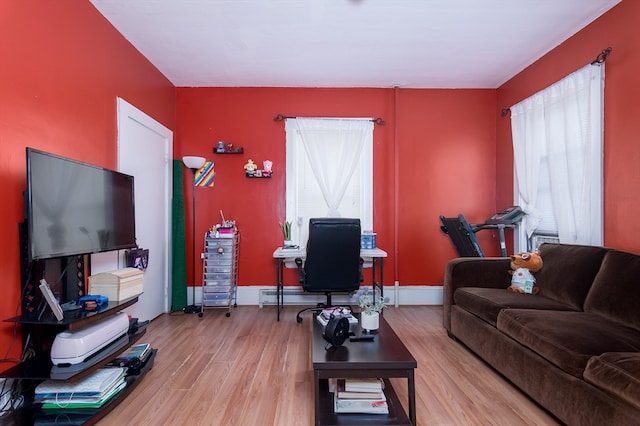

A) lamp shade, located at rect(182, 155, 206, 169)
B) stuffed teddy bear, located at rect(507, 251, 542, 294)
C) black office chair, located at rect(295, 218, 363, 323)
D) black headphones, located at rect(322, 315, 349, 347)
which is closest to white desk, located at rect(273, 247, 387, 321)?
black office chair, located at rect(295, 218, 363, 323)

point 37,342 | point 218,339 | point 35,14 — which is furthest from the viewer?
point 218,339

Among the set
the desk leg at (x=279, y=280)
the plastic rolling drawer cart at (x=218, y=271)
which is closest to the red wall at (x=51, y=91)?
the plastic rolling drawer cart at (x=218, y=271)

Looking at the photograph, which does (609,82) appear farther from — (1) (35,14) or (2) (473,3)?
(1) (35,14)

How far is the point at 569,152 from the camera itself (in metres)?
2.75

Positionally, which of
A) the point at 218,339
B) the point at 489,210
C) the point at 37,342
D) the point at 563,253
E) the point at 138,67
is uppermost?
the point at 138,67

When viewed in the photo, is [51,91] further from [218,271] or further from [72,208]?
[218,271]

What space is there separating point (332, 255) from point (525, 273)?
1.69 meters

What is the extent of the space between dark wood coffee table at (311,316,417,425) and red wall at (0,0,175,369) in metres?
1.76

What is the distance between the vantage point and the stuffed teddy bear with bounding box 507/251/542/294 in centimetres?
258

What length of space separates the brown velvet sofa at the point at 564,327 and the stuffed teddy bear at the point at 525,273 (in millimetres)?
59

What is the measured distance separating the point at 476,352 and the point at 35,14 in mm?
A: 3836

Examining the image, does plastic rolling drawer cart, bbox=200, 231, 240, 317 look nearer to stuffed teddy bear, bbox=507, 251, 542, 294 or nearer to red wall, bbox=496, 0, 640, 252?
stuffed teddy bear, bbox=507, 251, 542, 294

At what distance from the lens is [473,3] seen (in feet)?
7.88

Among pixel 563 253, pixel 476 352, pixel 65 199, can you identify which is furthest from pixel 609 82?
pixel 65 199
